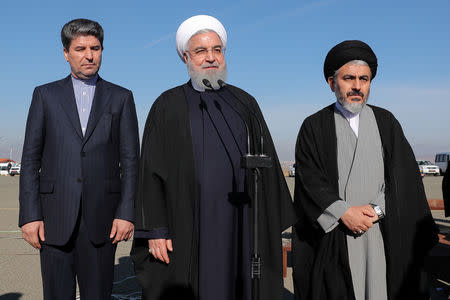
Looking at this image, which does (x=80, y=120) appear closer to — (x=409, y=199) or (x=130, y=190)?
(x=130, y=190)

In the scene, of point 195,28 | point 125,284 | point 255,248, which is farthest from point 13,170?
point 255,248

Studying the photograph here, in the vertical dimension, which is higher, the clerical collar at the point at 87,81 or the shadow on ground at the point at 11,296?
the clerical collar at the point at 87,81

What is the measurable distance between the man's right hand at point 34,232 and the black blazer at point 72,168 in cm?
4

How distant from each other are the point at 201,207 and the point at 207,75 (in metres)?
0.79

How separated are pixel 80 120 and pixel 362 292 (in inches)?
85.2

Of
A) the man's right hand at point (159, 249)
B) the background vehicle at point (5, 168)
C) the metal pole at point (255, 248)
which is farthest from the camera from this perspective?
the background vehicle at point (5, 168)

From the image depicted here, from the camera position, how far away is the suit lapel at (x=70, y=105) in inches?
123

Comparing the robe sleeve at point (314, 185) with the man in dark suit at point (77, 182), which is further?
the robe sleeve at point (314, 185)

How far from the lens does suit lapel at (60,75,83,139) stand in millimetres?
3131

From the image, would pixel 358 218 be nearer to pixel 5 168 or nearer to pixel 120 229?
pixel 120 229

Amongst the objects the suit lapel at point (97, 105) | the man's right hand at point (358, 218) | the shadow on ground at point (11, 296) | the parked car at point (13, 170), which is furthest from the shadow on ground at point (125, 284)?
the parked car at point (13, 170)

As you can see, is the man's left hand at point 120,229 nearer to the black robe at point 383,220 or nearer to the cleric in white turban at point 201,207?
the cleric in white turban at point 201,207

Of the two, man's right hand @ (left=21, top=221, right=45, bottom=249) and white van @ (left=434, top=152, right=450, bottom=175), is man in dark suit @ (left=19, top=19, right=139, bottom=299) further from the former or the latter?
white van @ (left=434, top=152, right=450, bottom=175)

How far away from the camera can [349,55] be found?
135 inches
